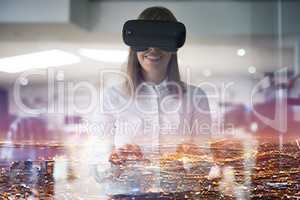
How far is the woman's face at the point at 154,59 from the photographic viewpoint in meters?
1.76

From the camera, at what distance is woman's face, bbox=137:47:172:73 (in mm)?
1760

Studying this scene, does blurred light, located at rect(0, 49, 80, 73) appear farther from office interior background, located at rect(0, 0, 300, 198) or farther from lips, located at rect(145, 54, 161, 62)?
lips, located at rect(145, 54, 161, 62)

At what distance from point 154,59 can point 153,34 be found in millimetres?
98

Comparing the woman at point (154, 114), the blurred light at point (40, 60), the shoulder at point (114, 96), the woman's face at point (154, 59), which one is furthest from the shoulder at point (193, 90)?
the blurred light at point (40, 60)

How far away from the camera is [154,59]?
1.79m

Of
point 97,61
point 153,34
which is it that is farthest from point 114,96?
point 153,34

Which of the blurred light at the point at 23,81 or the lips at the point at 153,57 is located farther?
the lips at the point at 153,57

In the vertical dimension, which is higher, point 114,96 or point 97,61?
point 97,61

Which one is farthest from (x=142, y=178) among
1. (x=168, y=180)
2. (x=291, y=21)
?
(x=291, y=21)

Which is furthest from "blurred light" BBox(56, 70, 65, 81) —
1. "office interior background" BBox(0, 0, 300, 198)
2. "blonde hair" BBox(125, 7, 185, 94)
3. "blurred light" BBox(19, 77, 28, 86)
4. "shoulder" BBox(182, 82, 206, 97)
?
"shoulder" BBox(182, 82, 206, 97)

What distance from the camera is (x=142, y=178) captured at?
1757mm

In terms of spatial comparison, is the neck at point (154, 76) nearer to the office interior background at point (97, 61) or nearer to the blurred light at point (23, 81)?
the office interior background at point (97, 61)

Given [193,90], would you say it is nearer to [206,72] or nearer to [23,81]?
[206,72]

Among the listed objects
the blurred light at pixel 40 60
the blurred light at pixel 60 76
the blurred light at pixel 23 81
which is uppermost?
the blurred light at pixel 40 60
